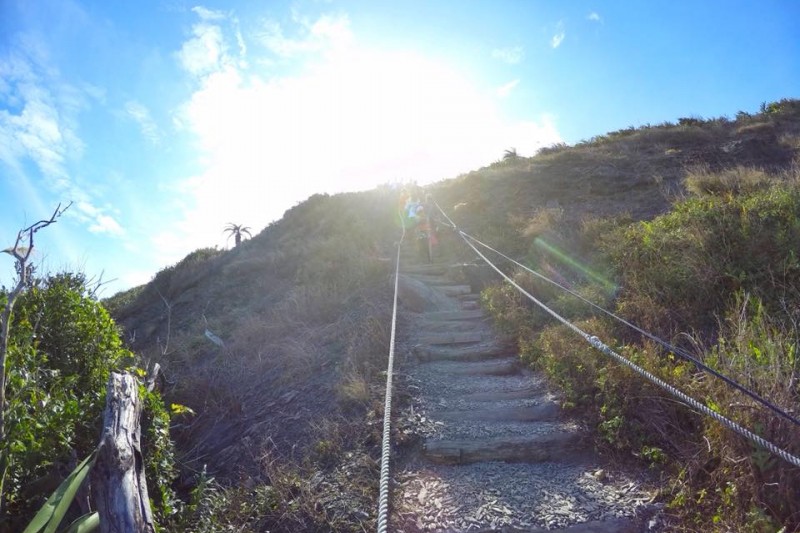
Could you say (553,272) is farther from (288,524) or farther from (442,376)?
(288,524)

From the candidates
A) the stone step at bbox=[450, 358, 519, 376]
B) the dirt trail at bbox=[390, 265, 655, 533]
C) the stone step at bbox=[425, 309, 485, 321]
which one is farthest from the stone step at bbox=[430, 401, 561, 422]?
the stone step at bbox=[425, 309, 485, 321]

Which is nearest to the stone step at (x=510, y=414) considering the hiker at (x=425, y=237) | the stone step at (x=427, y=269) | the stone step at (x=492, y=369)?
the stone step at (x=492, y=369)

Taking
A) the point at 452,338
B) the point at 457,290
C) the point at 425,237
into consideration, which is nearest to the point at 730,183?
the point at 457,290

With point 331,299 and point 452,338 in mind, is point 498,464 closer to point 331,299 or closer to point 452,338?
point 452,338

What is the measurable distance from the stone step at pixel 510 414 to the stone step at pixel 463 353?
1562mm

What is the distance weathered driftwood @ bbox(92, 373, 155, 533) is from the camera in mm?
2774

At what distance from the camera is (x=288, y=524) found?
3.33 metres

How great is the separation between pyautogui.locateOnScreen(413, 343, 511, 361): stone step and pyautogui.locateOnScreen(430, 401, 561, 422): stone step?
61.5 inches

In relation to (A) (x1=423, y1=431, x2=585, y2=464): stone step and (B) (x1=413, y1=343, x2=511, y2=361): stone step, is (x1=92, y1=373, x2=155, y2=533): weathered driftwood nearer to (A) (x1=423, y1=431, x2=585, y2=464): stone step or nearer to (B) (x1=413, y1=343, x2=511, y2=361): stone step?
(A) (x1=423, y1=431, x2=585, y2=464): stone step

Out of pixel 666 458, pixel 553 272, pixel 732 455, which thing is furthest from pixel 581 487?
pixel 553 272

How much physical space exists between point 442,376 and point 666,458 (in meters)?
2.83

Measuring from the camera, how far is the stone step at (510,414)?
4492 millimetres

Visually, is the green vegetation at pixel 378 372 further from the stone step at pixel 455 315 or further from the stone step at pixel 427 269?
the stone step at pixel 427 269

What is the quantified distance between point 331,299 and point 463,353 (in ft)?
11.4
